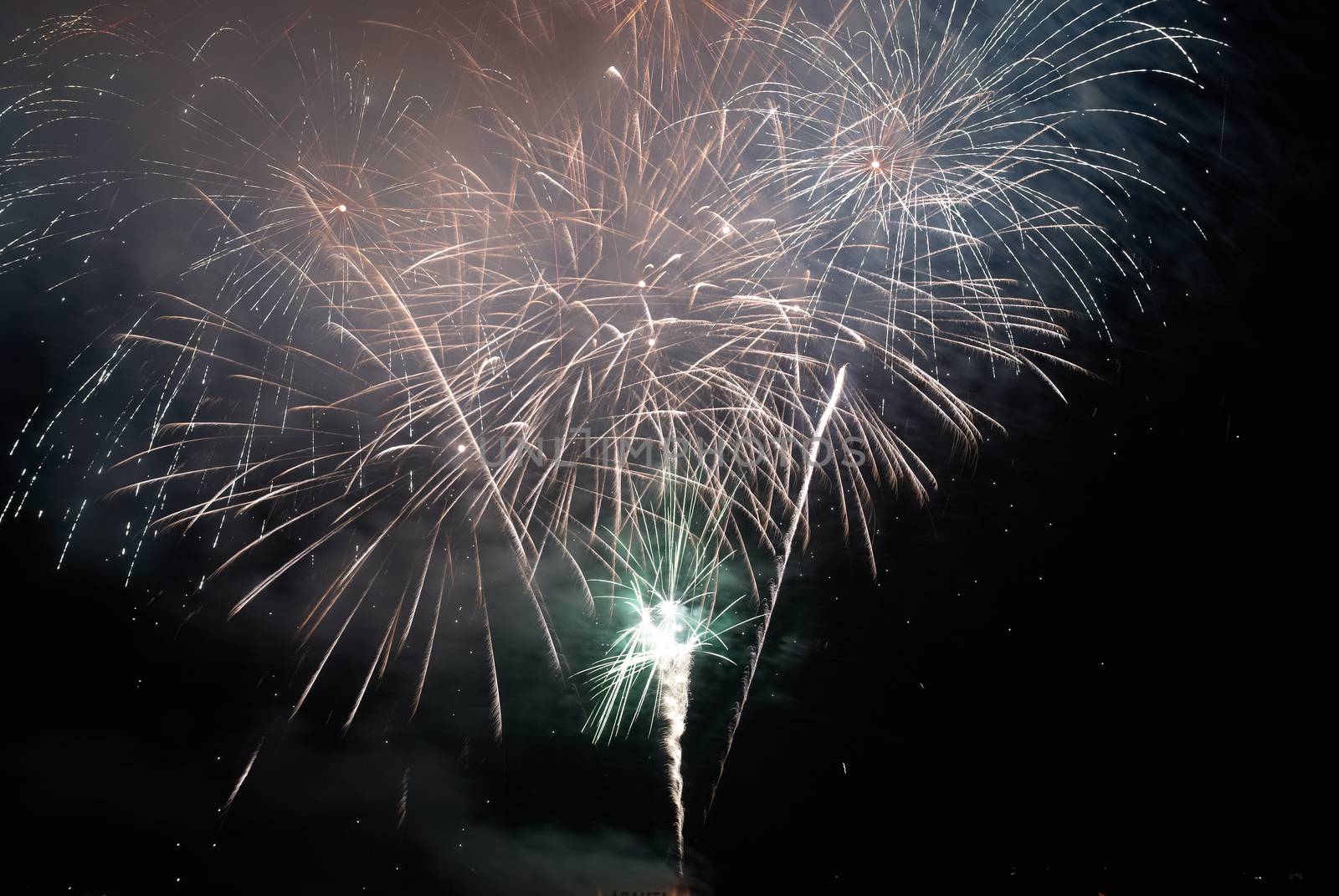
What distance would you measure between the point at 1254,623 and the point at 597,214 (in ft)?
44.6

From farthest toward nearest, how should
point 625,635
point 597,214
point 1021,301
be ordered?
point 625,635, point 1021,301, point 597,214

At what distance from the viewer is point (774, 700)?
42.8 feet

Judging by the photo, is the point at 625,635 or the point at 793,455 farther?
the point at 625,635

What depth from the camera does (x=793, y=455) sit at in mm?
7875

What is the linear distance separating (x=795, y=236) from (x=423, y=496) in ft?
16.7

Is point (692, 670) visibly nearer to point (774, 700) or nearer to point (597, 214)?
point (774, 700)

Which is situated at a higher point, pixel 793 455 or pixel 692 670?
pixel 793 455

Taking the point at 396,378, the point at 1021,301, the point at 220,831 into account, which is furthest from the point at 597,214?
the point at 220,831

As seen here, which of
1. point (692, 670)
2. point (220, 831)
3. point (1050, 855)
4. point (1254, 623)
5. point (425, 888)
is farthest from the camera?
point (220, 831)

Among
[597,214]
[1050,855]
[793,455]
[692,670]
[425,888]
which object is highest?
[597,214]

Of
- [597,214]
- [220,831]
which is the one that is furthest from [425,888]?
[597,214]

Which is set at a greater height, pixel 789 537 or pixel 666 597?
pixel 789 537

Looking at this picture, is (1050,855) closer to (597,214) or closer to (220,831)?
(597,214)

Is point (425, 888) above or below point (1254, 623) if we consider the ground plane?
below
